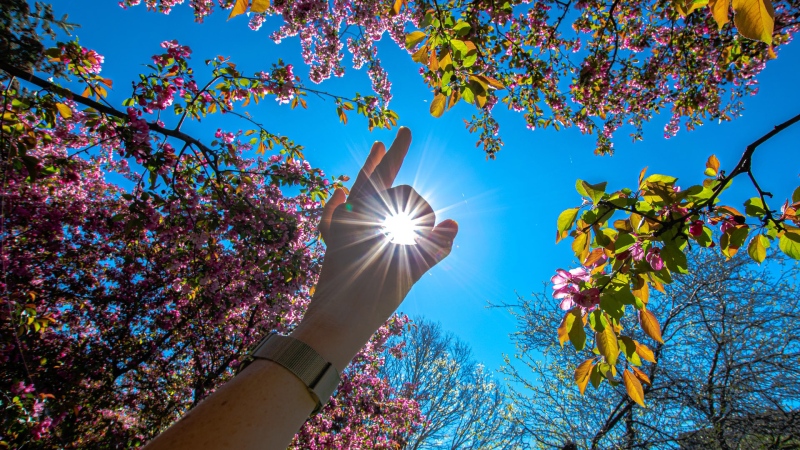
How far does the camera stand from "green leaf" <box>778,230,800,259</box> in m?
1.20

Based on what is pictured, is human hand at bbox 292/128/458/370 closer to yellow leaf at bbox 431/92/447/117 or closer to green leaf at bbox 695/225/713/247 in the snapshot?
yellow leaf at bbox 431/92/447/117

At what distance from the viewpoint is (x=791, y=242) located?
123 cm

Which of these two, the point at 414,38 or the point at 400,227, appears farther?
the point at 414,38

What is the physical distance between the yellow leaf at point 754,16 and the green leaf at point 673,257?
2.60ft

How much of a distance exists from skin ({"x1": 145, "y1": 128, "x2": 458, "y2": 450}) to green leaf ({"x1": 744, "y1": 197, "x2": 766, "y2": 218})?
114cm

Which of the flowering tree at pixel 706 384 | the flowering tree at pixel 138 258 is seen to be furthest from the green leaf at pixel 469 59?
the flowering tree at pixel 706 384

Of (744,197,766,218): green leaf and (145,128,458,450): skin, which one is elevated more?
(744,197,766,218): green leaf

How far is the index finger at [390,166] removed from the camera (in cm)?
128

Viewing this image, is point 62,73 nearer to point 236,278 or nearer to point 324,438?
point 236,278

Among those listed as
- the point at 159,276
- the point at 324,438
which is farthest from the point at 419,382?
the point at 159,276

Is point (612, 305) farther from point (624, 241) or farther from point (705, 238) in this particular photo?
point (705, 238)

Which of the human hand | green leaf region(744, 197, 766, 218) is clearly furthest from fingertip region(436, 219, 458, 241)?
green leaf region(744, 197, 766, 218)

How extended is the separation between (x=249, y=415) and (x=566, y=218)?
129 centimetres

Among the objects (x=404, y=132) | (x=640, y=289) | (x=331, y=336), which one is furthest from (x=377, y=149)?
(x=640, y=289)
